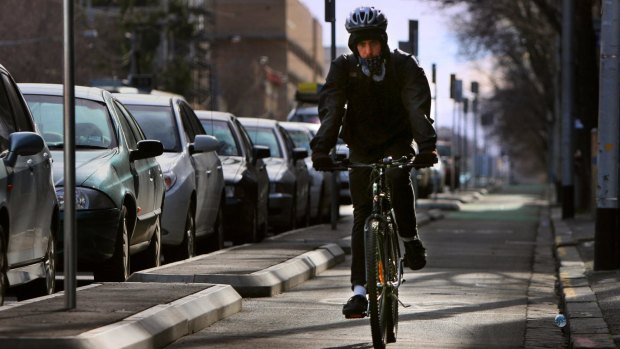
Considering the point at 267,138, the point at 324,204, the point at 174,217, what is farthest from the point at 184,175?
the point at 324,204

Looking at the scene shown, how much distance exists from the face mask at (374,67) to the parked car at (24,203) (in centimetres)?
188

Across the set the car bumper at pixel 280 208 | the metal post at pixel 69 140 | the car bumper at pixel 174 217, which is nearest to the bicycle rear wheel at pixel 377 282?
the metal post at pixel 69 140

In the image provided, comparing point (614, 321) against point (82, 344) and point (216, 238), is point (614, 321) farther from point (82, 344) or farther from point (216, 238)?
point (216, 238)

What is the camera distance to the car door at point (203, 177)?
16.5 m

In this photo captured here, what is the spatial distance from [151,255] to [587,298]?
385cm

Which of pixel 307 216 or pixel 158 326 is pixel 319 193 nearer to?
pixel 307 216

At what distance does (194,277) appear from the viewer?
12.6 metres

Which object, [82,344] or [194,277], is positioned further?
[194,277]

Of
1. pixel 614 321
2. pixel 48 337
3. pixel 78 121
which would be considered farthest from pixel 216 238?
pixel 48 337

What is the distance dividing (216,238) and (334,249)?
3.98 ft

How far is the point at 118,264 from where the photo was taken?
1270cm

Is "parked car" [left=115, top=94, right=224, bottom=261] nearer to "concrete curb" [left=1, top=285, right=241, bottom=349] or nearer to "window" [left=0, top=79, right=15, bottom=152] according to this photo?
"concrete curb" [left=1, top=285, right=241, bottom=349]

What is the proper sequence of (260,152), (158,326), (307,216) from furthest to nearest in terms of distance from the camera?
1. (307,216)
2. (260,152)
3. (158,326)

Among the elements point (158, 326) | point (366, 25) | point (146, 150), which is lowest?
point (158, 326)
